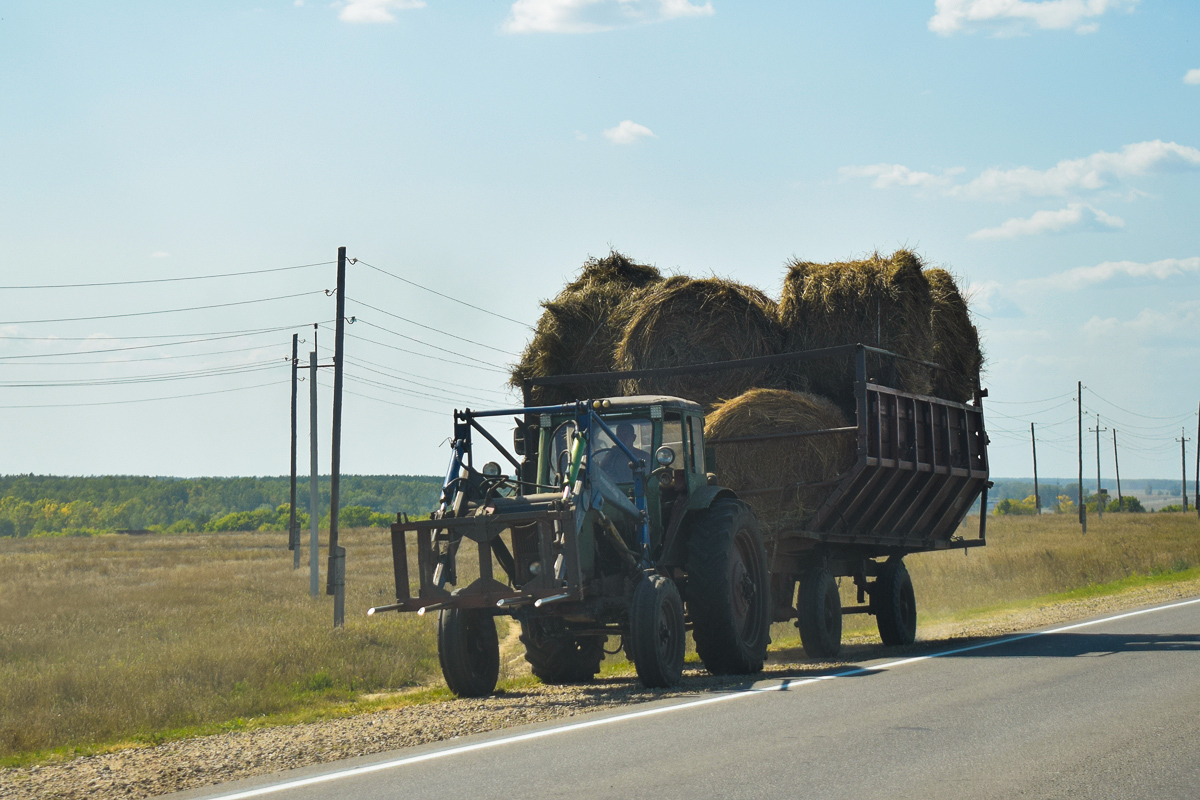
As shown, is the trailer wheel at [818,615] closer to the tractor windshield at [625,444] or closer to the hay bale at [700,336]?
the hay bale at [700,336]

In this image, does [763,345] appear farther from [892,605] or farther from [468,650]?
Answer: [468,650]

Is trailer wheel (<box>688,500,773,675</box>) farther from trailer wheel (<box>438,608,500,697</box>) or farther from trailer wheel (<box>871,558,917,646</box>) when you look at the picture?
trailer wheel (<box>871,558,917,646</box>)

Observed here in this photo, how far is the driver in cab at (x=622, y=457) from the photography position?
1209cm

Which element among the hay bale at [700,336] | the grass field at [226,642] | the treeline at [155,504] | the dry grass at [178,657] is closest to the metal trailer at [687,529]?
the hay bale at [700,336]

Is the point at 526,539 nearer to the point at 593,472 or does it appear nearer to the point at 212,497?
the point at 593,472

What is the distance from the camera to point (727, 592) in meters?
11.9

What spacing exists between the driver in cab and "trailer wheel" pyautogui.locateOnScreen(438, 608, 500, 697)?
1.80m

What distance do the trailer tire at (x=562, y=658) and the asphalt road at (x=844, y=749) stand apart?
2690 millimetres

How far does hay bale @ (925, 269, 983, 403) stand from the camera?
53.7ft

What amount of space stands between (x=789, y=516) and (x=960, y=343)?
4432mm

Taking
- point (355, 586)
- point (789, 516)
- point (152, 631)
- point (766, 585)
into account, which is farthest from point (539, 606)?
point (355, 586)

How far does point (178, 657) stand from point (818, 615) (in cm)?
771

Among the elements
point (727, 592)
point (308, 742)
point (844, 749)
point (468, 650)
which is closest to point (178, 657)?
point (468, 650)

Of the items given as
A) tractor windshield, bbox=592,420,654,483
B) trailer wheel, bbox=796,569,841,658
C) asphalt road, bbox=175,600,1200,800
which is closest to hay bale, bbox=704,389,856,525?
trailer wheel, bbox=796,569,841,658
